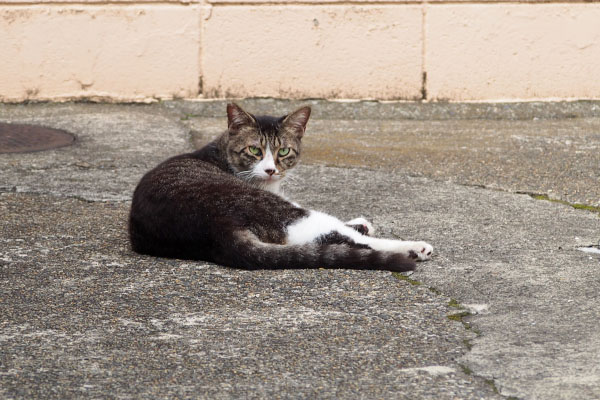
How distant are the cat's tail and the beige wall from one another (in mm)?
4563

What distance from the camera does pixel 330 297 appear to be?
3.15m

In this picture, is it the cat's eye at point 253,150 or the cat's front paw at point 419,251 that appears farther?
the cat's eye at point 253,150

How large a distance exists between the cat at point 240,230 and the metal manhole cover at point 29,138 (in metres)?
2.34

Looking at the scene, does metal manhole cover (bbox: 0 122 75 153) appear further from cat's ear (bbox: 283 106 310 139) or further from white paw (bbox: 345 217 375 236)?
white paw (bbox: 345 217 375 236)

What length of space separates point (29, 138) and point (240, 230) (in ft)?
11.1

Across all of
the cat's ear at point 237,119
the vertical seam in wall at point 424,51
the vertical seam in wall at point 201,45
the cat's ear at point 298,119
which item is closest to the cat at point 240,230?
the cat's ear at point 237,119

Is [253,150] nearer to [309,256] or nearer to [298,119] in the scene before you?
[298,119]

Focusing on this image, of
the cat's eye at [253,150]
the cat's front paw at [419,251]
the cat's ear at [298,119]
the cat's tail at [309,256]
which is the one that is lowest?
the cat's front paw at [419,251]

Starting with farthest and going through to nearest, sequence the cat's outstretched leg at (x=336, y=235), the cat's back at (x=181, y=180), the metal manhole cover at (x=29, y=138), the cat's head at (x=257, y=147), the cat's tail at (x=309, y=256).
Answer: the metal manhole cover at (x=29, y=138), the cat's head at (x=257, y=147), the cat's back at (x=181, y=180), the cat's outstretched leg at (x=336, y=235), the cat's tail at (x=309, y=256)

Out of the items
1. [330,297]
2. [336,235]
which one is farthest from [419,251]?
[330,297]

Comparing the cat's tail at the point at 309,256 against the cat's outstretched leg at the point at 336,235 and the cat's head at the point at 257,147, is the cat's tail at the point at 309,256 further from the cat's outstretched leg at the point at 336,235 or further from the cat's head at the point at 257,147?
the cat's head at the point at 257,147

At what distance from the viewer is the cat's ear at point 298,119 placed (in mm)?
4504

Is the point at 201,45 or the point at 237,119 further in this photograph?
the point at 201,45

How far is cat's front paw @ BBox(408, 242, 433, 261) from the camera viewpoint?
11.9ft
